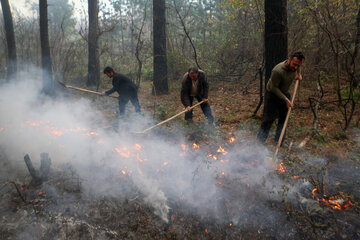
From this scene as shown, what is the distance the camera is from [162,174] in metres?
3.88

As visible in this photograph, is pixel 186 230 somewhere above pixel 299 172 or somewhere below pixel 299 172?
below

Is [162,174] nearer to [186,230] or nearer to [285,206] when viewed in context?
[186,230]

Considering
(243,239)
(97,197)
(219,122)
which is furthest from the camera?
(219,122)

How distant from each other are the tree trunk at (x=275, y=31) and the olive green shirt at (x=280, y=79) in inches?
45.9

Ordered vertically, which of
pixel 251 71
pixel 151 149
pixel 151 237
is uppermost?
pixel 251 71

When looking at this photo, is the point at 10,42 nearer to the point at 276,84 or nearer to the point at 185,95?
the point at 185,95

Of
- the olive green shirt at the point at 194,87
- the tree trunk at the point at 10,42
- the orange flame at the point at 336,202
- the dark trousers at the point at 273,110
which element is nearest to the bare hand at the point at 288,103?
the dark trousers at the point at 273,110

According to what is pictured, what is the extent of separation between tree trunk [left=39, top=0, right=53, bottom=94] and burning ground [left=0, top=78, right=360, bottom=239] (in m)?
4.02

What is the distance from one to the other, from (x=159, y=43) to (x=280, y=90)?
256 inches

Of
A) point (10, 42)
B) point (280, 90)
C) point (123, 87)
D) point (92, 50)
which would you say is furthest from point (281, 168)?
point (10, 42)

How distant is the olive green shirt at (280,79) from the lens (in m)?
3.94

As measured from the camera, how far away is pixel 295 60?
3678 millimetres

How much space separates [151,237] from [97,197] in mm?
1167

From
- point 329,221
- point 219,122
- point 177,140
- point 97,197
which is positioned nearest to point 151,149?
point 177,140
